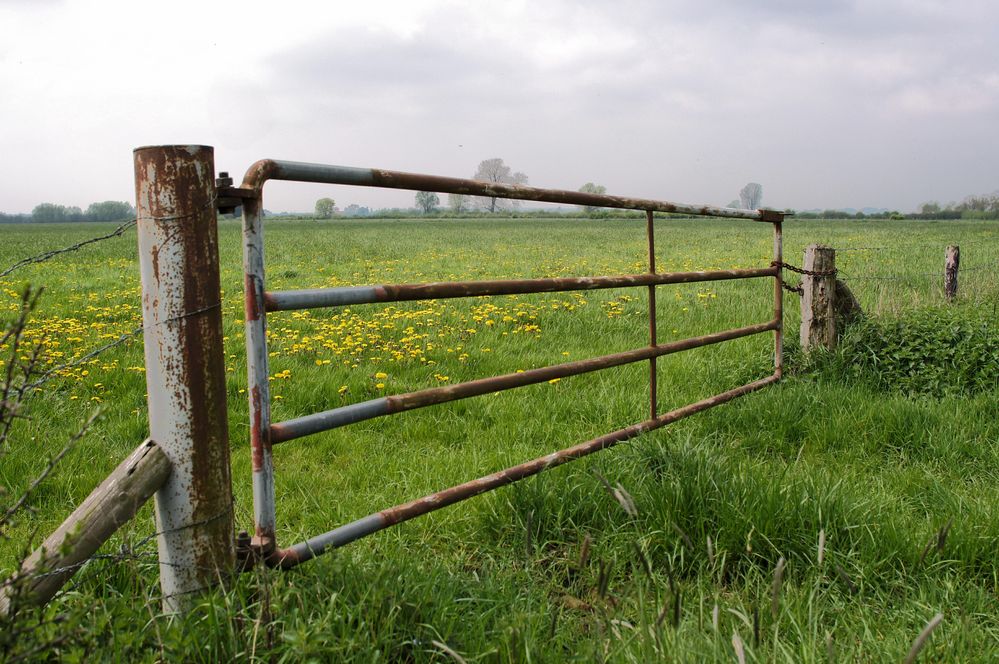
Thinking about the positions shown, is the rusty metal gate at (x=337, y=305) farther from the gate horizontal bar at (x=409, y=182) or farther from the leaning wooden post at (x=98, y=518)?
the leaning wooden post at (x=98, y=518)

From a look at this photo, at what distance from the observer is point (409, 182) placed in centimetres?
219

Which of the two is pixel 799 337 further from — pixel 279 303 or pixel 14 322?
pixel 14 322

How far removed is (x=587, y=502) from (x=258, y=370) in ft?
4.53

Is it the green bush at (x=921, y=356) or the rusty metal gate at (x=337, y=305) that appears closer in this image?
the rusty metal gate at (x=337, y=305)

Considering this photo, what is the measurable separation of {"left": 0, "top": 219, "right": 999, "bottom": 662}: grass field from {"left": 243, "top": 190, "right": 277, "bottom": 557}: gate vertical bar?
149 mm

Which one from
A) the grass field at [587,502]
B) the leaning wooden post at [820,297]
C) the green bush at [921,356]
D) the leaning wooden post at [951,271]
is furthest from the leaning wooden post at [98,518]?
the leaning wooden post at [951,271]

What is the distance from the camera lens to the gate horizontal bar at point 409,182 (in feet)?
6.11

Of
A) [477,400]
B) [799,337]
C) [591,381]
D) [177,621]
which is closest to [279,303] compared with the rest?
[177,621]

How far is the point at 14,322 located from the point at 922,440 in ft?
13.3

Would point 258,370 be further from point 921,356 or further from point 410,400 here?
point 921,356

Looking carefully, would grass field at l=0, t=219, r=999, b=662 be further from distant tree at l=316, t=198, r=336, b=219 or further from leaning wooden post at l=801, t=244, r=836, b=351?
distant tree at l=316, t=198, r=336, b=219

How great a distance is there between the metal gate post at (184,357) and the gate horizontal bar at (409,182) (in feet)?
0.56

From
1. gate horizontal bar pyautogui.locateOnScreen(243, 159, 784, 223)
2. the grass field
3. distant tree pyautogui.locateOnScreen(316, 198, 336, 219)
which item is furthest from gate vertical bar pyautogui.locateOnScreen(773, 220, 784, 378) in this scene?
distant tree pyautogui.locateOnScreen(316, 198, 336, 219)

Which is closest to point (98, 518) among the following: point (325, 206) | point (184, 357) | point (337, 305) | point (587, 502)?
point (184, 357)
